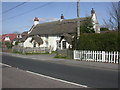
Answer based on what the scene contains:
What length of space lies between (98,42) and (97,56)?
1.56 metres

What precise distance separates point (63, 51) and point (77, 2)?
648 cm

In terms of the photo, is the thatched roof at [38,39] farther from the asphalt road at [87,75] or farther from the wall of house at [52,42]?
the asphalt road at [87,75]

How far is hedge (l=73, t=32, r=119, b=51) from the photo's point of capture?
17487 millimetres

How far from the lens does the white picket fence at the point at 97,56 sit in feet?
55.2

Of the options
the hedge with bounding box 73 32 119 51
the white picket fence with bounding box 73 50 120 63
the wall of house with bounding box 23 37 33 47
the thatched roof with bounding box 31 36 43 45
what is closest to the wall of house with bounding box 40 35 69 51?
the thatched roof with bounding box 31 36 43 45

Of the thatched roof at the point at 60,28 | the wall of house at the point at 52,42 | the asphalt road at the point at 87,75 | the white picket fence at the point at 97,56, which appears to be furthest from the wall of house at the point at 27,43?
the asphalt road at the point at 87,75

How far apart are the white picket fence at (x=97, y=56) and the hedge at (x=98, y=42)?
0.57 m

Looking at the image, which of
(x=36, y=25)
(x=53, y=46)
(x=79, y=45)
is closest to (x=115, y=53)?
(x=79, y=45)

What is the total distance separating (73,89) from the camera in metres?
7.26

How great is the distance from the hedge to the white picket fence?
1.87 ft

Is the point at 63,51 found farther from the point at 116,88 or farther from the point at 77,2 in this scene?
the point at 116,88

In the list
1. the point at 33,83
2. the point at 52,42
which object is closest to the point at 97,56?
the point at 33,83

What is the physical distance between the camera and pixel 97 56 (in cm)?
1839

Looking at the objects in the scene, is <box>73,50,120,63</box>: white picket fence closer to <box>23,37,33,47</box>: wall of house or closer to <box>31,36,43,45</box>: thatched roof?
<box>31,36,43,45</box>: thatched roof
